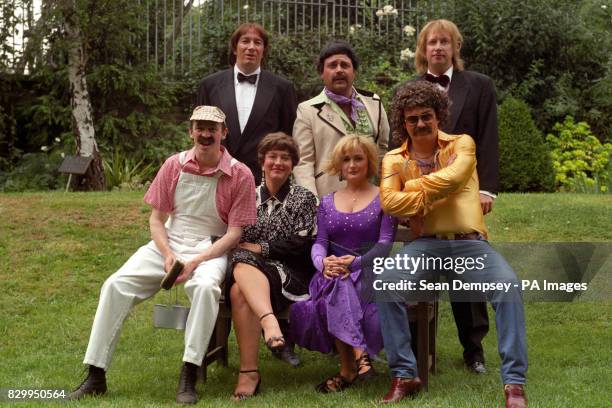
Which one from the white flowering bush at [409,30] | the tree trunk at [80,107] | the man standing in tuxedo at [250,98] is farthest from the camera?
the white flowering bush at [409,30]

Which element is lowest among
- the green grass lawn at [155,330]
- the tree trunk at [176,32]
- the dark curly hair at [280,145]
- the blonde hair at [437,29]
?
the green grass lawn at [155,330]

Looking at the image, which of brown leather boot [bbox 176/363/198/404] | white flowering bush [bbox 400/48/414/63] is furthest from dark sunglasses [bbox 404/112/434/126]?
white flowering bush [bbox 400/48/414/63]

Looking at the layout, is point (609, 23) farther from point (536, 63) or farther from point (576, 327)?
point (576, 327)

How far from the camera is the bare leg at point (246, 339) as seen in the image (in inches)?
195

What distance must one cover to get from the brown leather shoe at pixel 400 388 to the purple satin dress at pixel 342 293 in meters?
0.30

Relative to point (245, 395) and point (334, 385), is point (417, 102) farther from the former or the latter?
point (245, 395)

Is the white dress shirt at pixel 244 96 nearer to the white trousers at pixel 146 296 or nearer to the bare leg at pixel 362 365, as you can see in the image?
the white trousers at pixel 146 296

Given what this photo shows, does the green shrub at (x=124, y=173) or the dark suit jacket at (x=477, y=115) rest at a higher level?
the dark suit jacket at (x=477, y=115)

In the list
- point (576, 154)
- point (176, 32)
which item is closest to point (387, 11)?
point (176, 32)

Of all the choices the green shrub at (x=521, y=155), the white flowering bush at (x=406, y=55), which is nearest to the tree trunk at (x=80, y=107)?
the white flowering bush at (x=406, y=55)

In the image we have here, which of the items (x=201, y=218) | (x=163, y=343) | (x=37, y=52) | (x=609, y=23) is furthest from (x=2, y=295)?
(x=609, y=23)

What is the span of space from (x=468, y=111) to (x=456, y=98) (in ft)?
0.34

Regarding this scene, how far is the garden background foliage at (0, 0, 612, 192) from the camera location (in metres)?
12.9

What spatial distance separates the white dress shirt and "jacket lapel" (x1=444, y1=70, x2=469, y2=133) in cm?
134
